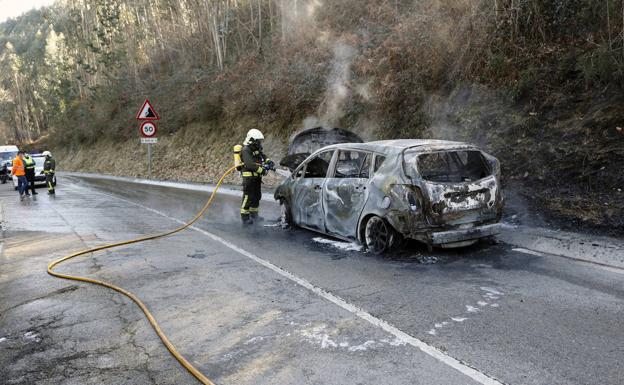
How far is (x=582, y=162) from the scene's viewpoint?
8.23 meters

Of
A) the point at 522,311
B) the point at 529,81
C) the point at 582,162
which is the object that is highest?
the point at 529,81

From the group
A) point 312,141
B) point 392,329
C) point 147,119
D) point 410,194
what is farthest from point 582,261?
A: point 147,119

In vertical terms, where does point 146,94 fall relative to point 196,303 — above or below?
above

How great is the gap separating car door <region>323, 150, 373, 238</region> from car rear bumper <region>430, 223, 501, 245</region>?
3.88ft

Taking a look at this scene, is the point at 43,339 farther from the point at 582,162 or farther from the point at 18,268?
the point at 582,162

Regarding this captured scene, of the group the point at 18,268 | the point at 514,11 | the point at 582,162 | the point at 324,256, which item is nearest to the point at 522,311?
the point at 324,256

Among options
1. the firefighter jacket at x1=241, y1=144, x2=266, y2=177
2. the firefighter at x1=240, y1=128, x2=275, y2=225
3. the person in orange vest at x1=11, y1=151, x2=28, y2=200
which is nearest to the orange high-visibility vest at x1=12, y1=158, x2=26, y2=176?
the person in orange vest at x1=11, y1=151, x2=28, y2=200

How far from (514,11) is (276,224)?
7.96 metres

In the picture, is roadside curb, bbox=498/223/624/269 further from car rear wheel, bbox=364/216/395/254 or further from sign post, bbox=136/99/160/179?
sign post, bbox=136/99/160/179

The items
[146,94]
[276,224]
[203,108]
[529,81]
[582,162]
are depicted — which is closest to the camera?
[582,162]

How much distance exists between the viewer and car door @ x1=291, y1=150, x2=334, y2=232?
306 inches

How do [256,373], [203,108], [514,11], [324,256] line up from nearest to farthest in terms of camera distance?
[256,373]
[324,256]
[514,11]
[203,108]

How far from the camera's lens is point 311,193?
26.2 feet

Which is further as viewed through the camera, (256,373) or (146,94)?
(146,94)
